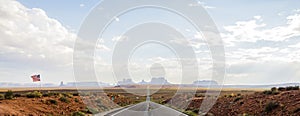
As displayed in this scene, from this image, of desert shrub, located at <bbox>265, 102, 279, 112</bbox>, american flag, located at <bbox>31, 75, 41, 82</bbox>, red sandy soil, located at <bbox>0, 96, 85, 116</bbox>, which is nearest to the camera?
red sandy soil, located at <bbox>0, 96, 85, 116</bbox>

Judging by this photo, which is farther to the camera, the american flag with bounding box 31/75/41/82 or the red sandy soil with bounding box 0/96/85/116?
the american flag with bounding box 31/75/41/82

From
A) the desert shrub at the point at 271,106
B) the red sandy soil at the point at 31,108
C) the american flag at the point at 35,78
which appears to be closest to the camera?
the red sandy soil at the point at 31,108

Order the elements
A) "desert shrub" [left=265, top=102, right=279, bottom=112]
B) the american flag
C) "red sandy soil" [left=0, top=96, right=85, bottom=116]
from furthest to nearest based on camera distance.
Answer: the american flag, "desert shrub" [left=265, top=102, right=279, bottom=112], "red sandy soil" [left=0, top=96, right=85, bottom=116]

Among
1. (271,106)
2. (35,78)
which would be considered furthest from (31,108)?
(271,106)

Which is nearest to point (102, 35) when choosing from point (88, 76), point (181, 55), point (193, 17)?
point (88, 76)

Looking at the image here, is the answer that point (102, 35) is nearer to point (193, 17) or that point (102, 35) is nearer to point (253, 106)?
point (193, 17)

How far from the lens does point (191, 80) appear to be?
42.6 metres

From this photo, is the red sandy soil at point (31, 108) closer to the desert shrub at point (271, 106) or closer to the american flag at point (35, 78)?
the american flag at point (35, 78)

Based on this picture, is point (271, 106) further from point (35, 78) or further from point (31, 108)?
point (35, 78)

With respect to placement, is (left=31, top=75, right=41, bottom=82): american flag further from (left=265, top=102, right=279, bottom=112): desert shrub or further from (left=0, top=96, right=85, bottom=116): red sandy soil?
(left=265, top=102, right=279, bottom=112): desert shrub

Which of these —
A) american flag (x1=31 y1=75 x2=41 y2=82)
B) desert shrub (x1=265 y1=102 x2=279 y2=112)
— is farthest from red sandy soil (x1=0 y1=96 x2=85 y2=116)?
desert shrub (x1=265 y1=102 x2=279 y2=112)

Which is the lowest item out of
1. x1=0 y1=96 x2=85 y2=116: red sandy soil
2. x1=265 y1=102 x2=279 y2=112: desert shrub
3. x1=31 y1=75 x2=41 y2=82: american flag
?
x1=265 y1=102 x2=279 y2=112: desert shrub

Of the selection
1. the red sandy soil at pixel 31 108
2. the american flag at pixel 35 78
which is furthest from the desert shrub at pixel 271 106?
the american flag at pixel 35 78

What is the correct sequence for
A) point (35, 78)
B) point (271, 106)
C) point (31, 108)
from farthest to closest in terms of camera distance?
point (35, 78), point (31, 108), point (271, 106)
